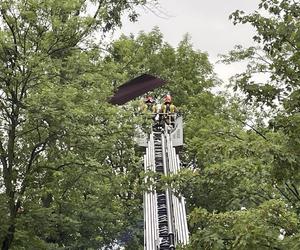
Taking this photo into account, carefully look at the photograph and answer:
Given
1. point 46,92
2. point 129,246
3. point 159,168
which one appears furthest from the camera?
point 159,168

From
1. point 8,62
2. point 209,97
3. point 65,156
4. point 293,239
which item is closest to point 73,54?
point 8,62

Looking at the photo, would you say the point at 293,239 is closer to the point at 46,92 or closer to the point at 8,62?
the point at 46,92

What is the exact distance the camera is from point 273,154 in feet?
14.8

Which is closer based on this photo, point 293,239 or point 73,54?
point 293,239

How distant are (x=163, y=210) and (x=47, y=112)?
6916mm

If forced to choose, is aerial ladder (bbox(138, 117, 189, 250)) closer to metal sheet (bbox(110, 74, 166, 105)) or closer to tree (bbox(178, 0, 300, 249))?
metal sheet (bbox(110, 74, 166, 105))

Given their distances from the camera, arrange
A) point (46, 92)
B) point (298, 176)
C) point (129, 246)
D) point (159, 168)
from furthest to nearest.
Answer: point (159, 168), point (129, 246), point (46, 92), point (298, 176)

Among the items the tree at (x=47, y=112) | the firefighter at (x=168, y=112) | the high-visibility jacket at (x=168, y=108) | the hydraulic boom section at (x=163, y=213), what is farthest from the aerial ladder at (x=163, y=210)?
the high-visibility jacket at (x=168, y=108)

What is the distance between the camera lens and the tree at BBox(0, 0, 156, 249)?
865 centimetres

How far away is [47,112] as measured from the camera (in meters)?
8.36

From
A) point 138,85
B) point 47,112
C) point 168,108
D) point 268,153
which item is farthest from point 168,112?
point 268,153

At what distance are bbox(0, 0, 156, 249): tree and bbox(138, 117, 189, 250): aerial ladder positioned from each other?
55.8 inches

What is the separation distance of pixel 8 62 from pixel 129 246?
9104 mm

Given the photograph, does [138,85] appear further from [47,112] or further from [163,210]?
[47,112]
